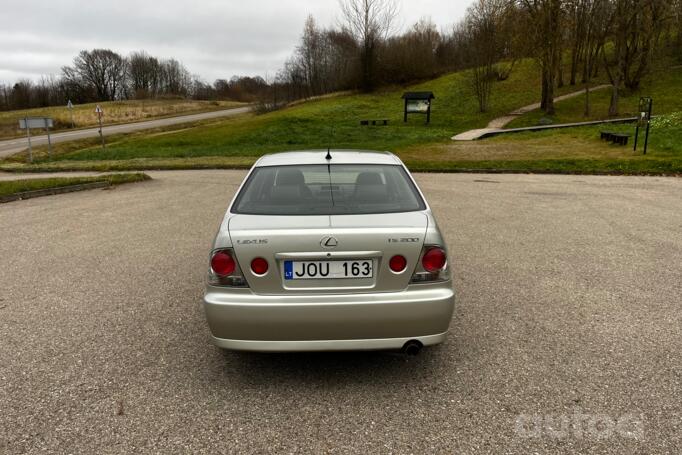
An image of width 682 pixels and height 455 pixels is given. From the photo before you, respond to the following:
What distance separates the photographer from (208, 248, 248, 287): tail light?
299 centimetres

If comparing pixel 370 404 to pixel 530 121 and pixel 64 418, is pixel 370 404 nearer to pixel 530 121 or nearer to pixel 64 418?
pixel 64 418

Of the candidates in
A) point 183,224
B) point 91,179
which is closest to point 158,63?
point 91,179

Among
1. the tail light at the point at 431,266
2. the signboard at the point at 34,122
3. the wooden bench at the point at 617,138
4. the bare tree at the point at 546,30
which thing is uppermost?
the bare tree at the point at 546,30

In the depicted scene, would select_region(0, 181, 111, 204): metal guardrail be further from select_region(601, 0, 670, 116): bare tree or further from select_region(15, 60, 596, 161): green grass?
select_region(601, 0, 670, 116): bare tree

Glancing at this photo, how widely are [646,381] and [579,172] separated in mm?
13132

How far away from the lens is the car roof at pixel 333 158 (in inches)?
157

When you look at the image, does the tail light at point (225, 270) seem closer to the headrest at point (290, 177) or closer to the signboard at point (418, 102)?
the headrest at point (290, 177)

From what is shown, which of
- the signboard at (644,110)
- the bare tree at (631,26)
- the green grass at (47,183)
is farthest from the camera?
the bare tree at (631,26)

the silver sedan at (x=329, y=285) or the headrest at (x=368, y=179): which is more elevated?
the headrest at (x=368, y=179)

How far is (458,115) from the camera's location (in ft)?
124

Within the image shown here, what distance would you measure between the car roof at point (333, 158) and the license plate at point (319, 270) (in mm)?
1218

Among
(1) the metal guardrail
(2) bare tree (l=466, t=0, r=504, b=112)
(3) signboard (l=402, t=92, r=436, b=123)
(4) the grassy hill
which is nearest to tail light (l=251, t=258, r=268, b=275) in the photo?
(4) the grassy hill

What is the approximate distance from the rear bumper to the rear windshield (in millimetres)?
642

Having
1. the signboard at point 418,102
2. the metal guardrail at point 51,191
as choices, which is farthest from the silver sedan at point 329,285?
the signboard at point 418,102
